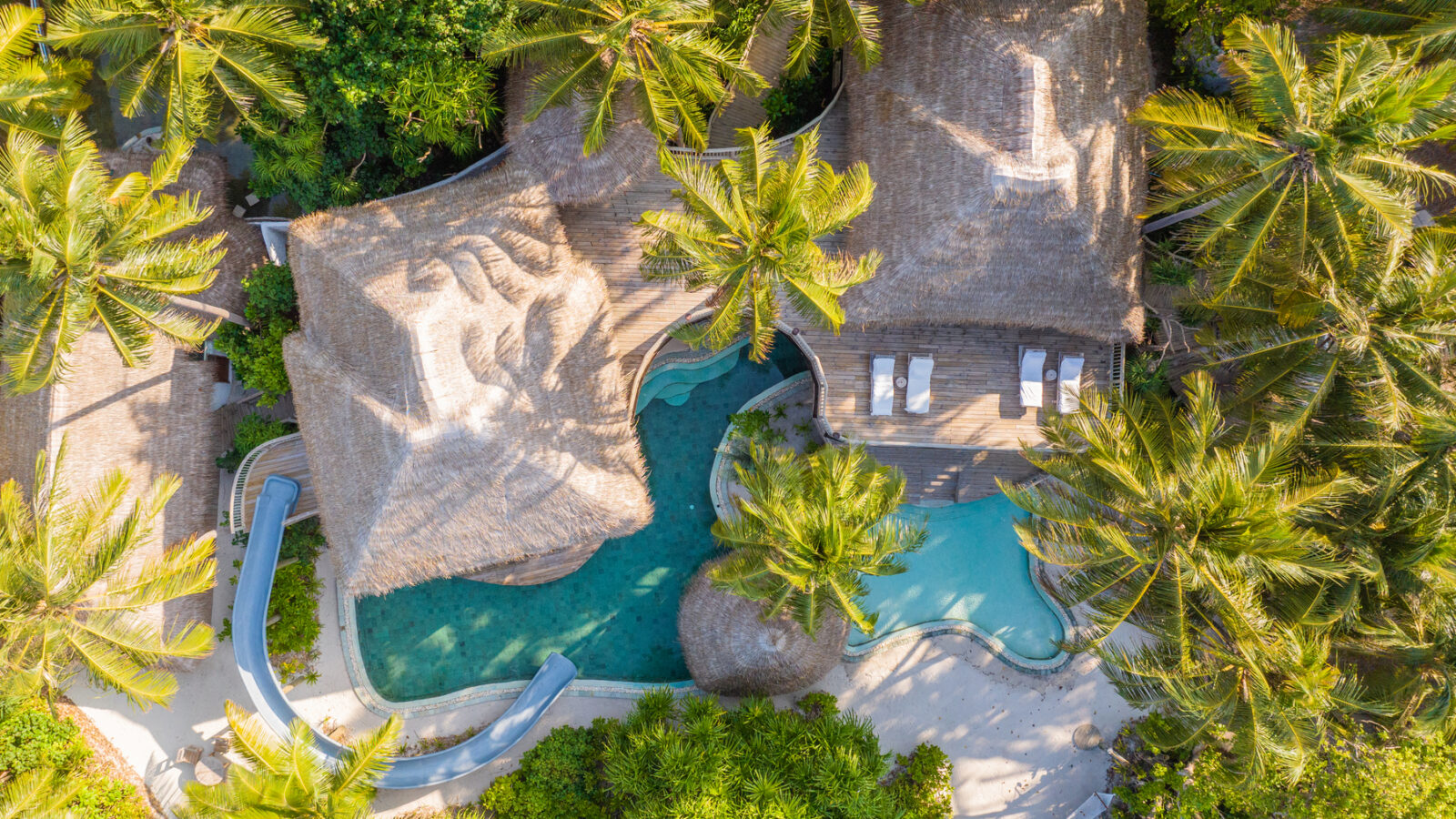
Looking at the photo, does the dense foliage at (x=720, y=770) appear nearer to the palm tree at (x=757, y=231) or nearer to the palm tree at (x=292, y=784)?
the palm tree at (x=292, y=784)

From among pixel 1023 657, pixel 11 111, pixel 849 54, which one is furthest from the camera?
pixel 1023 657

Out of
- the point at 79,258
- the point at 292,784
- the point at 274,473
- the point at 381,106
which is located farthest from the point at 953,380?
the point at 79,258

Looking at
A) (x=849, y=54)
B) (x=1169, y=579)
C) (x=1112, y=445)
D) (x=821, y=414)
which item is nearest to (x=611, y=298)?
(x=821, y=414)

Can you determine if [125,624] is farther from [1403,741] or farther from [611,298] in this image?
[1403,741]

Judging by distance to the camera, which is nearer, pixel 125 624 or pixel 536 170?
pixel 125 624

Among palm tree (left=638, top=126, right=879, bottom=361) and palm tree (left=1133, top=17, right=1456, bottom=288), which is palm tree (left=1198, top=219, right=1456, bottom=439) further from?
palm tree (left=638, top=126, right=879, bottom=361)

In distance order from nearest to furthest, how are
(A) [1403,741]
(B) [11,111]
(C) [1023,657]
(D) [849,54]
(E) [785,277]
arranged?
(E) [785,277]
(B) [11,111]
(A) [1403,741]
(D) [849,54]
(C) [1023,657]
